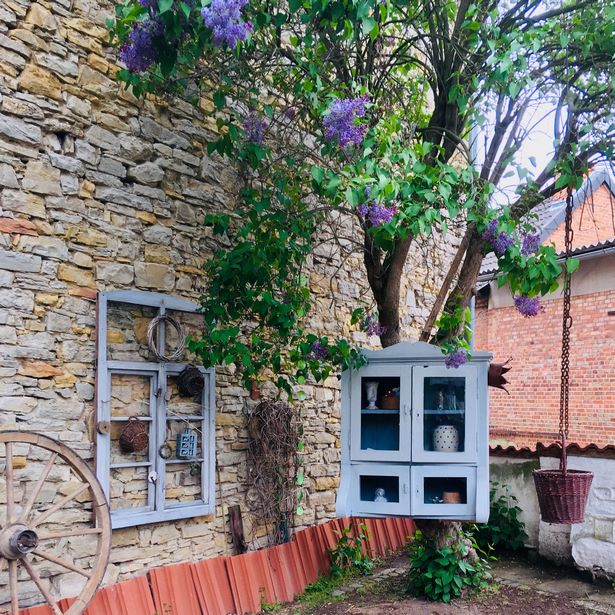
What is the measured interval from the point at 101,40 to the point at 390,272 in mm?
2417

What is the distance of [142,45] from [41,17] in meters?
0.83

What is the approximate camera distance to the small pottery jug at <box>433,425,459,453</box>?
4395 millimetres

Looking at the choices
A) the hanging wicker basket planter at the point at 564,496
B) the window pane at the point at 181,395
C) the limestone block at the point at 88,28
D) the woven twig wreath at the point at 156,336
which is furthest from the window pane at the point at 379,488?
the limestone block at the point at 88,28

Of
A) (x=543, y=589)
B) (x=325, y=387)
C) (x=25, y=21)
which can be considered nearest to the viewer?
(x=25, y=21)

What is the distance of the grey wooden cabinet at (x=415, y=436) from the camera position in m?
4.32

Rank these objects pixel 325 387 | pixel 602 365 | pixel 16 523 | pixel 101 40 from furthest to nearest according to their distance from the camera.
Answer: pixel 602 365
pixel 325 387
pixel 101 40
pixel 16 523

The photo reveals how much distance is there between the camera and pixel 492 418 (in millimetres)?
10484

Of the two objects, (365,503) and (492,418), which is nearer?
(365,503)

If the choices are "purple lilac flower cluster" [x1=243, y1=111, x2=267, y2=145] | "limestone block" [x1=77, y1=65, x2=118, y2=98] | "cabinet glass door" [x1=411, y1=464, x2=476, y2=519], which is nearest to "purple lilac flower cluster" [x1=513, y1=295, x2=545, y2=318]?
"cabinet glass door" [x1=411, y1=464, x2=476, y2=519]

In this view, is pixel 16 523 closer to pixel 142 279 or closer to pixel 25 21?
pixel 142 279

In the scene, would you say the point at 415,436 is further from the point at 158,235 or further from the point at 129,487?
the point at 158,235

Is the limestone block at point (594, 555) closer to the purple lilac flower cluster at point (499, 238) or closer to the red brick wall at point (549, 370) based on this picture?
the purple lilac flower cluster at point (499, 238)

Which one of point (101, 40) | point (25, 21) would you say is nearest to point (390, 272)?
point (101, 40)

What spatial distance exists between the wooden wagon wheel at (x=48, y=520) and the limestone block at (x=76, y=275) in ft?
3.06
